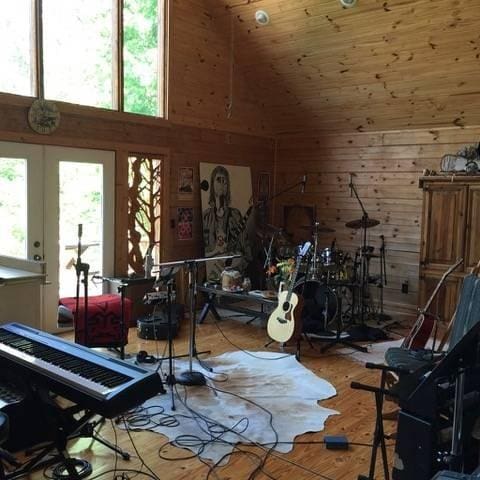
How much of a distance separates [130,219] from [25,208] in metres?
1.18

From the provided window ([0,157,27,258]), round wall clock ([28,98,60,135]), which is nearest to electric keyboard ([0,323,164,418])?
window ([0,157,27,258])

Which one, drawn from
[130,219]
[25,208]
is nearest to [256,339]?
[130,219]

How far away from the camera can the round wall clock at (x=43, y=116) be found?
15.4 ft

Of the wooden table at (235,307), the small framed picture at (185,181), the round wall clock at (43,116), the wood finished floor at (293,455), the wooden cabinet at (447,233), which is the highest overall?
the round wall clock at (43,116)

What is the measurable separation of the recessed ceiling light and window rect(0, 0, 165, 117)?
104cm

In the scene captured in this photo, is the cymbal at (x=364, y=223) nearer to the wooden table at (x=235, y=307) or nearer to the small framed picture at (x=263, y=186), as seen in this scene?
the wooden table at (x=235, y=307)

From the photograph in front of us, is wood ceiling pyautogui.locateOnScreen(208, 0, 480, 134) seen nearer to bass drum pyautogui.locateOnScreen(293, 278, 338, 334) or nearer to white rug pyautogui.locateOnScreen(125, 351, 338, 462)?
bass drum pyautogui.locateOnScreen(293, 278, 338, 334)

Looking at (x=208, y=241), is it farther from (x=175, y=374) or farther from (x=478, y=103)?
(x=478, y=103)

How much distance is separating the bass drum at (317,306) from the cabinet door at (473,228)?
4.80 ft

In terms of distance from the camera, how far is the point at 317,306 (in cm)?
546

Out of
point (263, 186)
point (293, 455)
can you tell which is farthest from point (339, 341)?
point (263, 186)

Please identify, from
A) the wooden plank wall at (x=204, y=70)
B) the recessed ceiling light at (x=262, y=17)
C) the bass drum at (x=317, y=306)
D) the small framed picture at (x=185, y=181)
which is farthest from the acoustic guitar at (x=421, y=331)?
the wooden plank wall at (x=204, y=70)

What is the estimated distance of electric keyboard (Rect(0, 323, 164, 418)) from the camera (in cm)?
212

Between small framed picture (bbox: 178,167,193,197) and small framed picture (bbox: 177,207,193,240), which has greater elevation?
small framed picture (bbox: 178,167,193,197)
